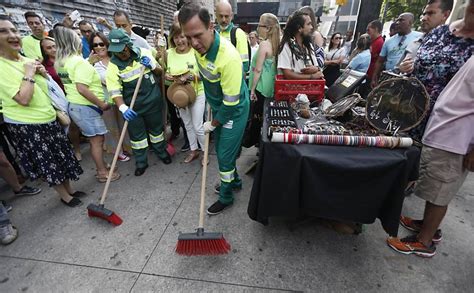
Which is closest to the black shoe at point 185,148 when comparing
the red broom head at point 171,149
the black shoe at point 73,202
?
the red broom head at point 171,149

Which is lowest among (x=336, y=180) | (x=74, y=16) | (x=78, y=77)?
(x=336, y=180)

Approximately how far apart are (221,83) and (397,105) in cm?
143

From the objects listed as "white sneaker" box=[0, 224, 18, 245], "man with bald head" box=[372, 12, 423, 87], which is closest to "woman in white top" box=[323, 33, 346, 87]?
"man with bald head" box=[372, 12, 423, 87]

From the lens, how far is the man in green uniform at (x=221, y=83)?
1.87 metres

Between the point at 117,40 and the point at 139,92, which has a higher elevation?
the point at 117,40

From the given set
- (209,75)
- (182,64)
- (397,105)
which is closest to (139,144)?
(182,64)

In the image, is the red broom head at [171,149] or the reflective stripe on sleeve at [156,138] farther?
the red broom head at [171,149]

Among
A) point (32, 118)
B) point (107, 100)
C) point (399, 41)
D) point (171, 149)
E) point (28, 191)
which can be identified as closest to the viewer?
point (32, 118)

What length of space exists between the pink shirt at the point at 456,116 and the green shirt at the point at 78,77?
139 inches

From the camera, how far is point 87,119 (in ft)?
9.91

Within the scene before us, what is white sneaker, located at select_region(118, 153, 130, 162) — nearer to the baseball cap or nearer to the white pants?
the white pants

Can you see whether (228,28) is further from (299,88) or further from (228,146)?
(228,146)

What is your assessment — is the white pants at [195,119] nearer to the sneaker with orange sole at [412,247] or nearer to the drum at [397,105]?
the drum at [397,105]

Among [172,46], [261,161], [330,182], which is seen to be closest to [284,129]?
[261,161]
